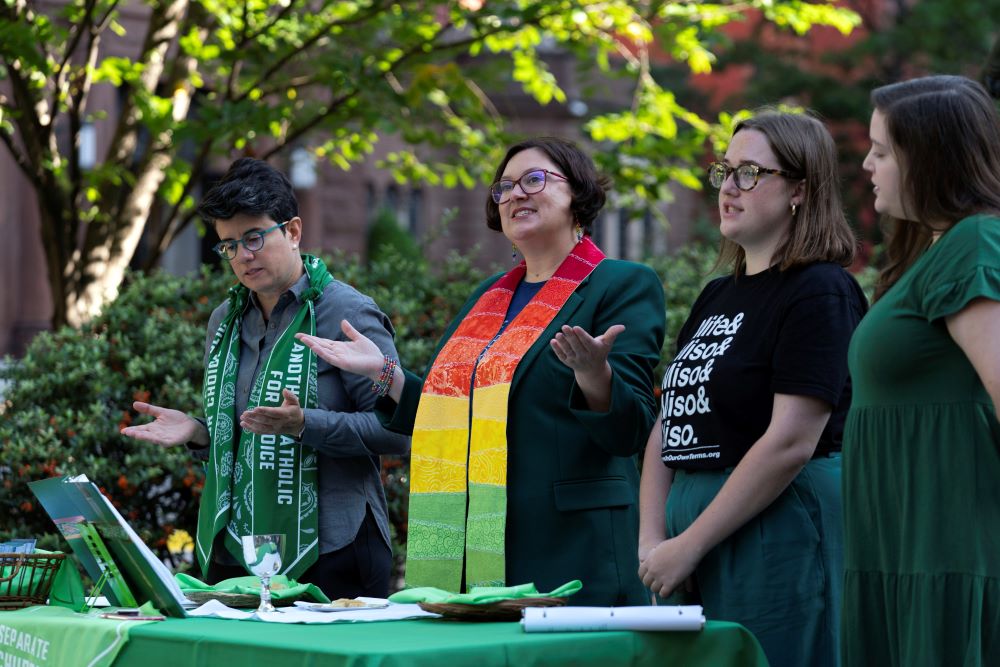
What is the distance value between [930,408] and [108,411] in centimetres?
436

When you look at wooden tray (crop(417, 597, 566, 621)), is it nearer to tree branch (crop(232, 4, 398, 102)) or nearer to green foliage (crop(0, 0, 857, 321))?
green foliage (crop(0, 0, 857, 321))

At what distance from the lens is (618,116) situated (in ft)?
33.9

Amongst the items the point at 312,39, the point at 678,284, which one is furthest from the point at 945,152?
the point at 312,39

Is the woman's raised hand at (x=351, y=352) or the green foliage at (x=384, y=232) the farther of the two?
the green foliage at (x=384, y=232)

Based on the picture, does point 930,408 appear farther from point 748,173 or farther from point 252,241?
point 252,241

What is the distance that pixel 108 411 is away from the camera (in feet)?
20.9

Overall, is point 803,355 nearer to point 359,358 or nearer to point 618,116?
point 359,358

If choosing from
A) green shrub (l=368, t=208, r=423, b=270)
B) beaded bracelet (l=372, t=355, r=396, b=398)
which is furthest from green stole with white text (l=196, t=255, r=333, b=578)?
green shrub (l=368, t=208, r=423, b=270)

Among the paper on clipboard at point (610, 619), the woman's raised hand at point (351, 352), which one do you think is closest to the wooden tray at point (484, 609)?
the paper on clipboard at point (610, 619)

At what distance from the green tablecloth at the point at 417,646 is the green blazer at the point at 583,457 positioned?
0.75 m

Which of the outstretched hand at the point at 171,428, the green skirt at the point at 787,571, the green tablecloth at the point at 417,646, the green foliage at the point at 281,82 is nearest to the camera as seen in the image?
the green tablecloth at the point at 417,646

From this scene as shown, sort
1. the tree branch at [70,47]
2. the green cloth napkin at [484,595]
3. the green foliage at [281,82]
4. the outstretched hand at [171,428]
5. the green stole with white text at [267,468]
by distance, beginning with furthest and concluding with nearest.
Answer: the green foliage at [281,82] < the tree branch at [70,47] < the outstretched hand at [171,428] < the green stole with white text at [267,468] < the green cloth napkin at [484,595]

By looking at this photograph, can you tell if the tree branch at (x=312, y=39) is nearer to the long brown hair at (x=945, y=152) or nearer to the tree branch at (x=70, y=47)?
the tree branch at (x=70, y=47)

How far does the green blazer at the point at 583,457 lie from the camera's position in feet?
12.0
